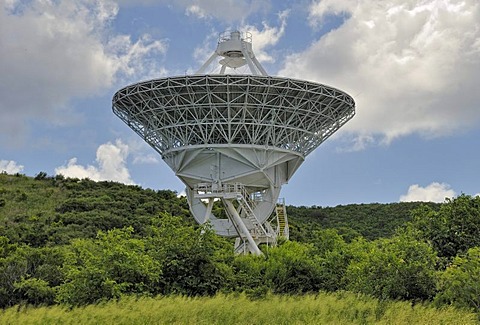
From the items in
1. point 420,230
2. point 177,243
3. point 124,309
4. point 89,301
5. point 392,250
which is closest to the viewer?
point 124,309

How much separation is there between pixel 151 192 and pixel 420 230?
48909mm

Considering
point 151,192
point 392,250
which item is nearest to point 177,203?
point 151,192

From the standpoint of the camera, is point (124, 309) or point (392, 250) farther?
point (392, 250)

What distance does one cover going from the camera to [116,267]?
78.7ft

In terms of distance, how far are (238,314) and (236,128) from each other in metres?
16.7

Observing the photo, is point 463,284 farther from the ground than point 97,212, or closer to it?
closer to it

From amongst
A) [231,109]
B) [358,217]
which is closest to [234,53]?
[231,109]

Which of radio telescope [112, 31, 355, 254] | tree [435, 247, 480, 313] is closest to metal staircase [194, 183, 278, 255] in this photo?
radio telescope [112, 31, 355, 254]

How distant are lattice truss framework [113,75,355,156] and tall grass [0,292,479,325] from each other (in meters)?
13.8

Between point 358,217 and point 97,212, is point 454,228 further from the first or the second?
point 358,217

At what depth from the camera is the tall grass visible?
17.3 metres

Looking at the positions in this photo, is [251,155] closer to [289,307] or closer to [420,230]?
[420,230]

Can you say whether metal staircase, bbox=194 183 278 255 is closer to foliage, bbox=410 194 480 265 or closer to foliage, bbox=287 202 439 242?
foliage, bbox=410 194 480 265

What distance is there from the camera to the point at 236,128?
34.4m
